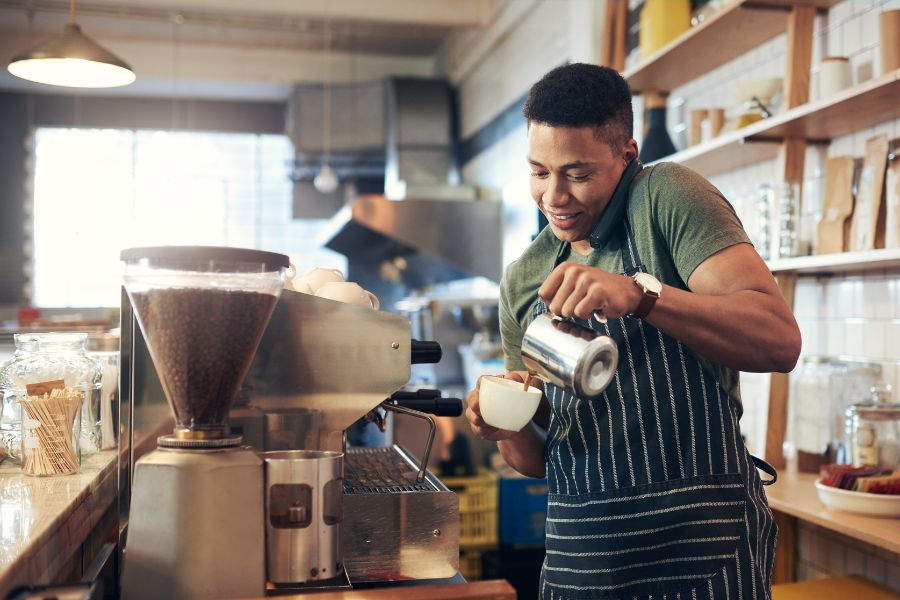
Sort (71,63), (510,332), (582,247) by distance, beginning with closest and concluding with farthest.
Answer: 1. (582,247)
2. (510,332)
3. (71,63)

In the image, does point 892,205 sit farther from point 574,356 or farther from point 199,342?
point 199,342

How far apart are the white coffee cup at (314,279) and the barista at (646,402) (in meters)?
0.41

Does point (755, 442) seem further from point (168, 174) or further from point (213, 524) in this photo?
point (168, 174)

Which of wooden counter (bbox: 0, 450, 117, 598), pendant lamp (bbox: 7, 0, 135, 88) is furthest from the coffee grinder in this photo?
pendant lamp (bbox: 7, 0, 135, 88)

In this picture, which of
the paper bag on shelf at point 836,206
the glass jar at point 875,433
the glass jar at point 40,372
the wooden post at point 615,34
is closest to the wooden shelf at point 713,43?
the wooden post at point 615,34

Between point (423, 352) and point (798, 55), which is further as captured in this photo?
point (798, 55)

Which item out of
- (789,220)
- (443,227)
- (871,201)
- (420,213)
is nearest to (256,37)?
(420,213)

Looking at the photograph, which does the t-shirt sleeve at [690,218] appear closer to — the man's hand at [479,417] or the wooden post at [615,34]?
the man's hand at [479,417]

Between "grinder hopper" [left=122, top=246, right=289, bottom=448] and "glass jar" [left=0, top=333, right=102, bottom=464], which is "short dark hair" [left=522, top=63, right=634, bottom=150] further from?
"glass jar" [left=0, top=333, right=102, bottom=464]

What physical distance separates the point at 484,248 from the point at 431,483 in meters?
4.11

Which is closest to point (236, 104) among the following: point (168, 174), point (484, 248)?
point (168, 174)

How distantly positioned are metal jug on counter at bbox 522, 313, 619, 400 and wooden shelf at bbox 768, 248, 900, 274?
3.88ft

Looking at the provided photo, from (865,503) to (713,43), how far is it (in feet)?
5.32

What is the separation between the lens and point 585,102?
4.60ft
